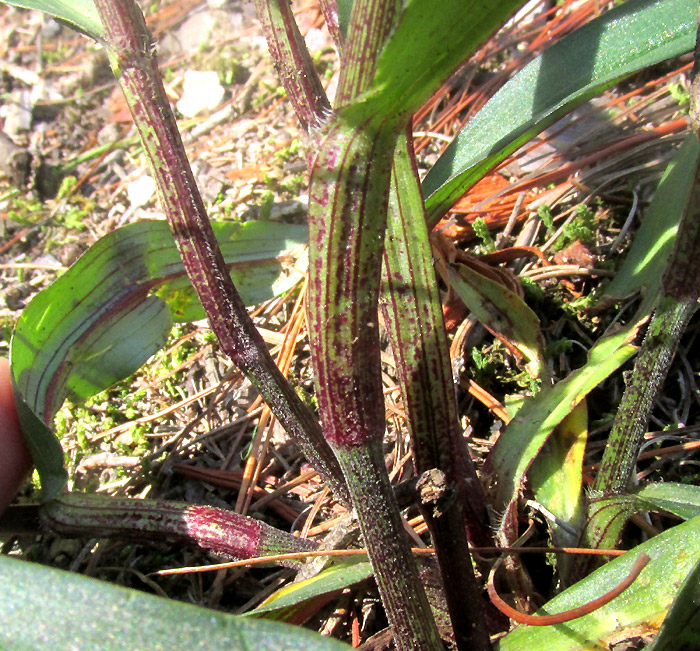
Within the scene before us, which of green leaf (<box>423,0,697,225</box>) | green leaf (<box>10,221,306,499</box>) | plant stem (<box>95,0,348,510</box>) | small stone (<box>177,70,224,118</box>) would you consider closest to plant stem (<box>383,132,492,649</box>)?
green leaf (<box>423,0,697,225</box>)

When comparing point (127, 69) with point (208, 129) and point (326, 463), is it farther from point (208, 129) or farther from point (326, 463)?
point (208, 129)

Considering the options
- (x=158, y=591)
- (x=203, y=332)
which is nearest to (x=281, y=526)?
(x=158, y=591)

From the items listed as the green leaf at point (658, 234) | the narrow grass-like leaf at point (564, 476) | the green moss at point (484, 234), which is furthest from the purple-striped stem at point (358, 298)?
the green moss at point (484, 234)

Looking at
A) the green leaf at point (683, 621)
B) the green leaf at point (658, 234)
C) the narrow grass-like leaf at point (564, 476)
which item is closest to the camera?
the green leaf at point (683, 621)

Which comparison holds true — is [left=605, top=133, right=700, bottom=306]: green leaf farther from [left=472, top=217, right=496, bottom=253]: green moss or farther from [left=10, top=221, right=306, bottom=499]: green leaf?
[left=10, top=221, right=306, bottom=499]: green leaf

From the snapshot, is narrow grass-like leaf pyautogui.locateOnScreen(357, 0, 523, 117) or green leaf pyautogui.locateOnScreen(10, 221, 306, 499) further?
green leaf pyautogui.locateOnScreen(10, 221, 306, 499)

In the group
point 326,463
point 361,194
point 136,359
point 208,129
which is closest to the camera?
point 361,194

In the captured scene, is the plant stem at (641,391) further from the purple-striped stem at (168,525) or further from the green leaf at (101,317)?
the green leaf at (101,317)
